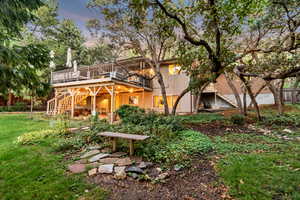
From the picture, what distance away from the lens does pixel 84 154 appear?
4465mm

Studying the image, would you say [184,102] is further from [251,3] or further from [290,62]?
[251,3]

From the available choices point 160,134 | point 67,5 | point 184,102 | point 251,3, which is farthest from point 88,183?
point 67,5

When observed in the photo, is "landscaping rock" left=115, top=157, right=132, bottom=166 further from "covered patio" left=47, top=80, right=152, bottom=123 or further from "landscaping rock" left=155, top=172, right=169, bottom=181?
"covered patio" left=47, top=80, right=152, bottom=123

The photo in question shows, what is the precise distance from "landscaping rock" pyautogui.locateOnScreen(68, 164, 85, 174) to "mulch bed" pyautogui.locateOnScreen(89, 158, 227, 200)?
0.48 m

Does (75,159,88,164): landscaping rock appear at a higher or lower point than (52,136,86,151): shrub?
lower

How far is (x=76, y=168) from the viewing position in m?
3.61

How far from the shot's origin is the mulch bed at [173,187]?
2621 mm

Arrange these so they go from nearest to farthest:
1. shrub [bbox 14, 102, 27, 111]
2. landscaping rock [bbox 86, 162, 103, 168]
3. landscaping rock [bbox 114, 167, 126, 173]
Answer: landscaping rock [bbox 114, 167, 126, 173] → landscaping rock [bbox 86, 162, 103, 168] → shrub [bbox 14, 102, 27, 111]

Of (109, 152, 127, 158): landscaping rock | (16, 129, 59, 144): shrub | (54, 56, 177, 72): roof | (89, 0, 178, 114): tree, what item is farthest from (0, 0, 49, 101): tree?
(54, 56, 177, 72): roof

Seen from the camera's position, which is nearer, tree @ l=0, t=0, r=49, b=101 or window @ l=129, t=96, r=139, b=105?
tree @ l=0, t=0, r=49, b=101

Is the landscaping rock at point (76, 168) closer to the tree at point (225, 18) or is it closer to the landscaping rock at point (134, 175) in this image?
the landscaping rock at point (134, 175)

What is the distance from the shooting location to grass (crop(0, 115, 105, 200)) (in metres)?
2.67

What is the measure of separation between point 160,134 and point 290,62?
6837mm

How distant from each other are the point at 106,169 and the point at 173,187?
1617 millimetres
